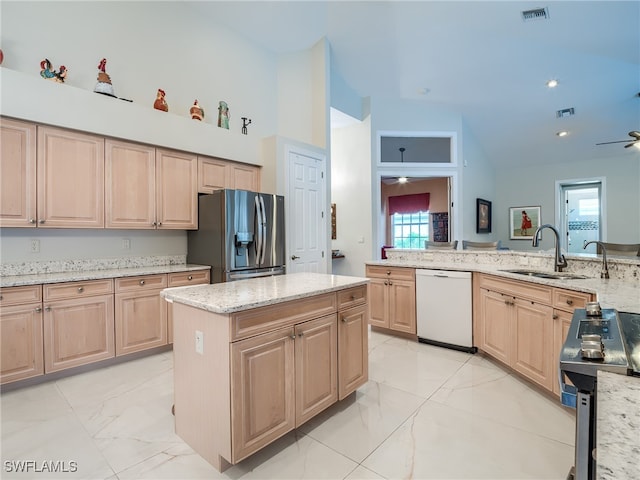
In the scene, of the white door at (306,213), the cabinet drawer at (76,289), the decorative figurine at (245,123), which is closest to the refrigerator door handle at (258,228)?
the white door at (306,213)

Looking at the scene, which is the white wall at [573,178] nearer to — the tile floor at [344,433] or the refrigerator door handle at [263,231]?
the tile floor at [344,433]

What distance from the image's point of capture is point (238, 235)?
3406 mm

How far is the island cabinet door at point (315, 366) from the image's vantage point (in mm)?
1831

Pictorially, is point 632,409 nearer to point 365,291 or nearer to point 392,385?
point 365,291

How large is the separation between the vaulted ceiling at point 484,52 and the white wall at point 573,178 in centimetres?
46

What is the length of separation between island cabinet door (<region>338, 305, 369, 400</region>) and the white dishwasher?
4.51 ft

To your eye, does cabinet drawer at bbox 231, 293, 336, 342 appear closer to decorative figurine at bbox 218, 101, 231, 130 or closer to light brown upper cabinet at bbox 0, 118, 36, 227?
light brown upper cabinet at bbox 0, 118, 36, 227

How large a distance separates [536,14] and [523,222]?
4.98 metres

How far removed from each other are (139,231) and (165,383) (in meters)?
1.70

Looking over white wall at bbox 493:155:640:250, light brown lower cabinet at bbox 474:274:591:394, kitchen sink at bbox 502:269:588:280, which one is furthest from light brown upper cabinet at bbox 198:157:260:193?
white wall at bbox 493:155:640:250

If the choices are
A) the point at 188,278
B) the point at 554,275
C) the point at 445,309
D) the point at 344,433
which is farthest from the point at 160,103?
the point at 554,275

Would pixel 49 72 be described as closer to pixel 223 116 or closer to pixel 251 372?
pixel 223 116

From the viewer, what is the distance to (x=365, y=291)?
236 cm

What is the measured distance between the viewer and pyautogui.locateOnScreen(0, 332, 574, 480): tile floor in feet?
5.37
